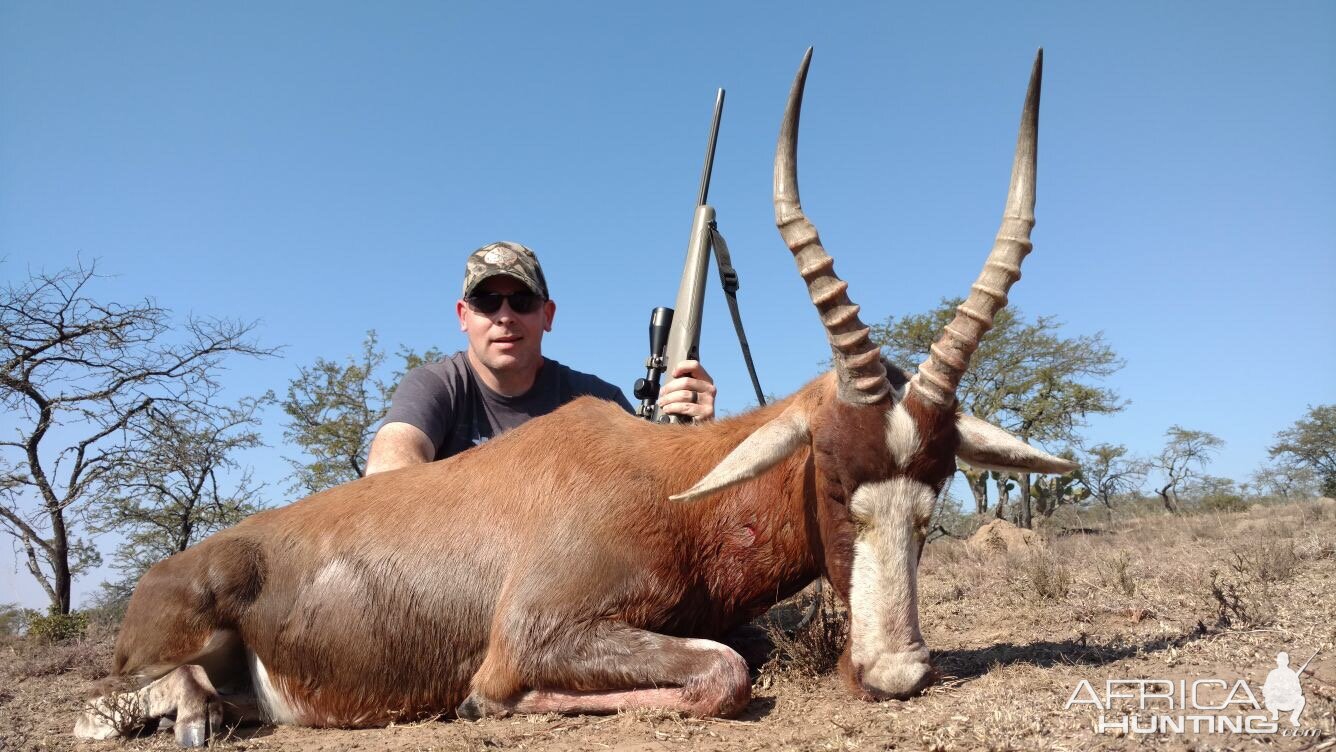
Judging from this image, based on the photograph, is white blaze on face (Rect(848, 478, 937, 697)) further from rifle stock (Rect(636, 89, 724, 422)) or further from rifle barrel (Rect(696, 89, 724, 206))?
rifle barrel (Rect(696, 89, 724, 206))

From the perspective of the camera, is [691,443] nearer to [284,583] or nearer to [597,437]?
[597,437]

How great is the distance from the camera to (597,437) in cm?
480

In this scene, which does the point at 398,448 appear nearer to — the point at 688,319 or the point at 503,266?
the point at 503,266

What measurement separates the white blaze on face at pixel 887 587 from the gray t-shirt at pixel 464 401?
3.43m

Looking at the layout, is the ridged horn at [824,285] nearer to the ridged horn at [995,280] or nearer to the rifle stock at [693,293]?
the ridged horn at [995,280]

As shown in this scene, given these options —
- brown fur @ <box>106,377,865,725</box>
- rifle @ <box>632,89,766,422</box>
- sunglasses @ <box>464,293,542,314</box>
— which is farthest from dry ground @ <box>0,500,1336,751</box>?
sunglasses @ <box>464,293,542,314</box>

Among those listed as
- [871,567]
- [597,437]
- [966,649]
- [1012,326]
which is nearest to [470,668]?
[597,437]

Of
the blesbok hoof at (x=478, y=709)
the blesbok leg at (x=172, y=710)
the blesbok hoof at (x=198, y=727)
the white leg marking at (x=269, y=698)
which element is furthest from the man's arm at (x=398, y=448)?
the blesbok hoof at (x=478, y=709)

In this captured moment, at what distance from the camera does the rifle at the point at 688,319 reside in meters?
6.45

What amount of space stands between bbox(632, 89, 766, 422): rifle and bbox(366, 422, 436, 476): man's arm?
159 centimetres

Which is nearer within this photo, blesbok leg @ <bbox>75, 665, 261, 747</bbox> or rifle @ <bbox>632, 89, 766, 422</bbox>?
blesbok leg @ <bbox>75, 665, 261, 747</bbox>

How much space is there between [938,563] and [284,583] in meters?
8.30

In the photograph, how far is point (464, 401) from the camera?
6762 mm

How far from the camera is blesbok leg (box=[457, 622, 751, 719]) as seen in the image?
3.81m
